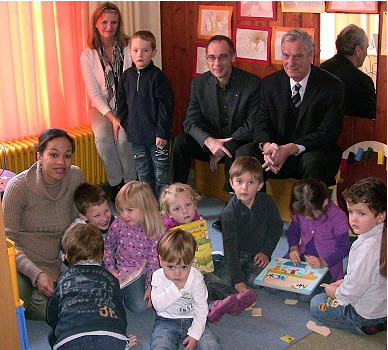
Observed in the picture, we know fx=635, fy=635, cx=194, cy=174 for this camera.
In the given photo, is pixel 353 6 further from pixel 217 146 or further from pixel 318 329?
pixel 318 329

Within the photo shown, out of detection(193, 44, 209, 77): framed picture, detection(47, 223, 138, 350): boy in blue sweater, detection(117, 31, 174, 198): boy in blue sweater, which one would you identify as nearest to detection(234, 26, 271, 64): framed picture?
detection(193, 44, 209, 77): framed picture

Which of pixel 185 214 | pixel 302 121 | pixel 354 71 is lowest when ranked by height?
pixel 185 214

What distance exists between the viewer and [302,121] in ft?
13.3

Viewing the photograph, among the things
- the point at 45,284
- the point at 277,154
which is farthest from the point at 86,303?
the point at 277,154

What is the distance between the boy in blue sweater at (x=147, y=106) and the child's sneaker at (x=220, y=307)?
1.61 metres

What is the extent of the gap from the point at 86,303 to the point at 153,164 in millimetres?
2167

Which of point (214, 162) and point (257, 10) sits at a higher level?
point (257, 10)

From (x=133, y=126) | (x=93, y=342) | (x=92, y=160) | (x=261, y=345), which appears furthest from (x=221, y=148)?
(x=93, y=342)

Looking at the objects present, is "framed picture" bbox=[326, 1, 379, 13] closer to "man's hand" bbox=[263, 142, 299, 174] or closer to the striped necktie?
the striped necktie

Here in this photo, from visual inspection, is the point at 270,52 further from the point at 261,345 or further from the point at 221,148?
the point at 261,345

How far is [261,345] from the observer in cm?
297

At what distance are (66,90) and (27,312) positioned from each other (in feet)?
7.03

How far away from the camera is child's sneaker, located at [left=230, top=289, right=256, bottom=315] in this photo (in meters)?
3.16

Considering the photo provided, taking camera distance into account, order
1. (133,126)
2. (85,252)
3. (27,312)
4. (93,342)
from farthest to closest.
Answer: (133,126)
(27,312)
(85,252)
(93,342)
